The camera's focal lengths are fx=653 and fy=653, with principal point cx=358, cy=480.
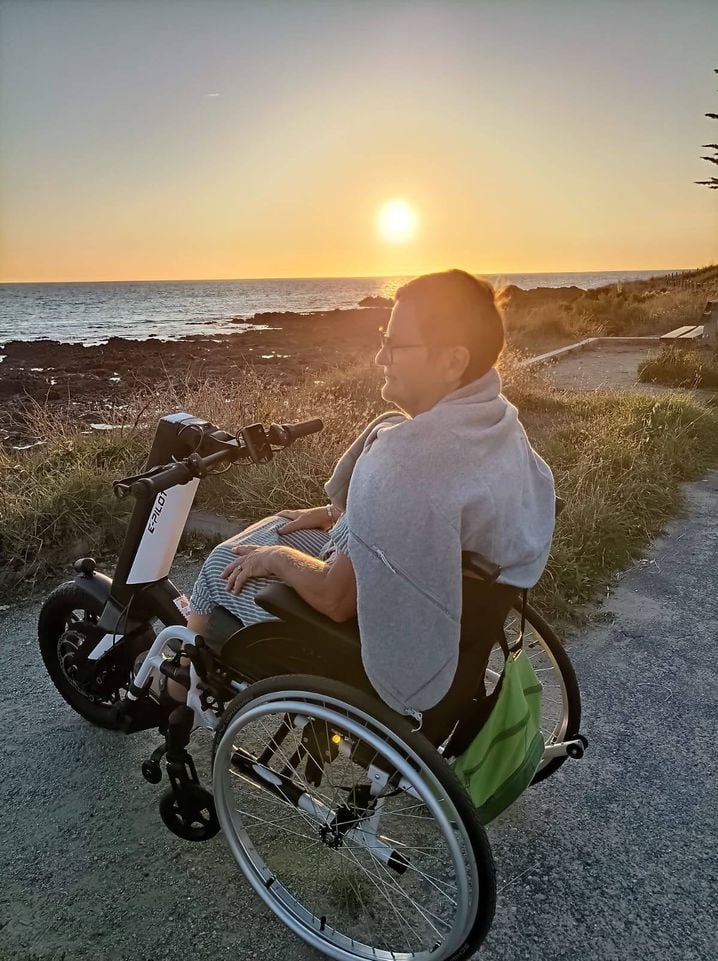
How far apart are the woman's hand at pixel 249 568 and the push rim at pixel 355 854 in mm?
338

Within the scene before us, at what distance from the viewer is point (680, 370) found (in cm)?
934

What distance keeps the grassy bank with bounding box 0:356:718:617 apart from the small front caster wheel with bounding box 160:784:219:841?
2111 mm

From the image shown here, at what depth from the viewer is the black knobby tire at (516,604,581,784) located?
2197mm

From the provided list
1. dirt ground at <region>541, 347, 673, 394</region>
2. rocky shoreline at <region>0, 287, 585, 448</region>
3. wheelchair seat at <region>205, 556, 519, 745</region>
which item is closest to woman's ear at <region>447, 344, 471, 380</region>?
wheelchair seat at <region>205, 556, 519, 745</region>

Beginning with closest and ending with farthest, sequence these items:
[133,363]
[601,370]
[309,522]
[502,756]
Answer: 1. [502,756]
2. [309,522]
3. [601,370]
4. [133,363]

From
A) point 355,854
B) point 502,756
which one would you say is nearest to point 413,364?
point 502,756

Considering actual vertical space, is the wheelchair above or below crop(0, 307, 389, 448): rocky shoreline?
above

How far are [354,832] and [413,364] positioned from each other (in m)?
1.28

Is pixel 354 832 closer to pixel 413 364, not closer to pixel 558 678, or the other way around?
pixel 558 678

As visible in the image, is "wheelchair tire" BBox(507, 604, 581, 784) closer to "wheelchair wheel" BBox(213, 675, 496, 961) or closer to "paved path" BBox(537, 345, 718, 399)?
"wheelchair wheel" BBox(213, 675, 496, 961)

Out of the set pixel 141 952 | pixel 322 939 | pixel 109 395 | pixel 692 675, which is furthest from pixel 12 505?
pixel 109 395

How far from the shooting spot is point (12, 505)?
4.34 m

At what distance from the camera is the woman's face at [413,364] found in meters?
1.59

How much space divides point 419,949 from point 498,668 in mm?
1337
